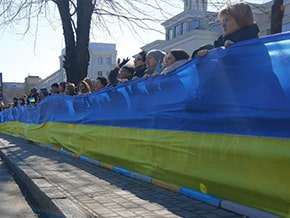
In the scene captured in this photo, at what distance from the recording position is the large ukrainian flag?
382 cm

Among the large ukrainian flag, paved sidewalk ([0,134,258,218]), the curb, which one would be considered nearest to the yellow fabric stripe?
the large ukrainian flag

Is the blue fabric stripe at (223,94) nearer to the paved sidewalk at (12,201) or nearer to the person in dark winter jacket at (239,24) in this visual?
the person in dark winter jacket at (239,24)

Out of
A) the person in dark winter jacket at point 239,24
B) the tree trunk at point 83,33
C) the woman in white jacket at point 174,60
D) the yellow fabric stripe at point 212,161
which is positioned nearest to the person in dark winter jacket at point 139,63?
the yellow fabric stripe at point 212,161

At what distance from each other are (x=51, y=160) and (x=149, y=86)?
11.5 ft

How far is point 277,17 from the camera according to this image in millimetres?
8469

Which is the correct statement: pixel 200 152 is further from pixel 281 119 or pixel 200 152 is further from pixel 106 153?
pixel 106 153

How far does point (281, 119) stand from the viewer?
3756 millimetres

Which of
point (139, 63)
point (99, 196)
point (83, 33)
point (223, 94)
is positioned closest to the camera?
point (223, 94)

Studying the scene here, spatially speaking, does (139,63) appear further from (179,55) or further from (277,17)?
(277,17)

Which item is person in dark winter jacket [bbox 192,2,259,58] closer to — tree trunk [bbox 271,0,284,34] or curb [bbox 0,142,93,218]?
curb [bbox 0,142,93,218]

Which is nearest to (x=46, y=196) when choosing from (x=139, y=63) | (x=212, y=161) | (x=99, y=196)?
(x=99, y=196)

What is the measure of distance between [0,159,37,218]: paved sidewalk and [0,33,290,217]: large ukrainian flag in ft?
5.38

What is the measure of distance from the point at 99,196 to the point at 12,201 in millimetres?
1568

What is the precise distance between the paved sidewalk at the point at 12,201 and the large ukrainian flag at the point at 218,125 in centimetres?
164
